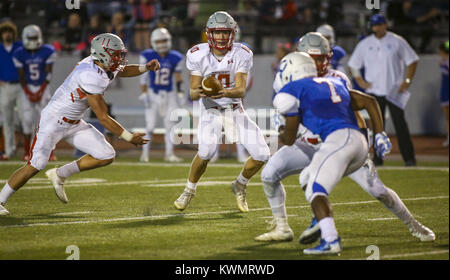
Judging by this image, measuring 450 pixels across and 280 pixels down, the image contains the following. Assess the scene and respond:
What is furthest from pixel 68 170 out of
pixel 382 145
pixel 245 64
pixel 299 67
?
pixel 382 145

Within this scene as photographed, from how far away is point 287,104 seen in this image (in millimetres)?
5641

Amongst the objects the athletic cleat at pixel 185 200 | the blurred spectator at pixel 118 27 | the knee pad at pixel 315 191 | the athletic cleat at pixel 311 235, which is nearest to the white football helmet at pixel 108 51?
the athletic cleat at pixel 185 200

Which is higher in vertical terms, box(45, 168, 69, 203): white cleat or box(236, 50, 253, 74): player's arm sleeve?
box(236, 50, 253, 74): player's arm sleeve

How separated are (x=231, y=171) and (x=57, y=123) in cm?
423

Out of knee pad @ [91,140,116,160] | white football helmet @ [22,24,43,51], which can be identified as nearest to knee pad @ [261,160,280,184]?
knee pad @ [91,140,116,160]

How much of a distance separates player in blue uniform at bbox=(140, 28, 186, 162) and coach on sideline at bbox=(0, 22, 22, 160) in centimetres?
197

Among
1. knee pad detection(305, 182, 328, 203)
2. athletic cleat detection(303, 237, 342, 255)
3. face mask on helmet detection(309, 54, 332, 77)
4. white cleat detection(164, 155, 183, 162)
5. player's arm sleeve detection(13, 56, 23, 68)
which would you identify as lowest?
white cleat detection(164, 155, 183, 162)

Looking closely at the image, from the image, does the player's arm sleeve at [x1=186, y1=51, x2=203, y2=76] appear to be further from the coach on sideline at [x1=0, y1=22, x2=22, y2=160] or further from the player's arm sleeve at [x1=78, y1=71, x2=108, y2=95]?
the coach on sideline at [x1=0, y1=22, x2=22, y2=160]

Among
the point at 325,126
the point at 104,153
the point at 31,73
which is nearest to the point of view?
the point at 325,126

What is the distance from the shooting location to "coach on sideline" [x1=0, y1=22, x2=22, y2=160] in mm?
12883

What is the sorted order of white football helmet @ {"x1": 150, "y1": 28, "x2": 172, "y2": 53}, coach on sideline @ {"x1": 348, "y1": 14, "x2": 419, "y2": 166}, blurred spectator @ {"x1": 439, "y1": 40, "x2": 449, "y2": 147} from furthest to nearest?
blurred spectator @ {"x1": 439, "y1": 40, "x2": 449, "y2": 147}
white football helmet @ {"x1": 150, "y1": 28, "x2": 172, "y2": 53}
coach on sideline @ {"x1": 348, "y1": 14, "x2": 419, "y2": 166}

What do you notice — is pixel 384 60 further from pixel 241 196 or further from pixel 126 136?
pixel 126 136

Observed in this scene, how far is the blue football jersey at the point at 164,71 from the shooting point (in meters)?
12.8

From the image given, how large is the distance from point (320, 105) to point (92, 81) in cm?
241
